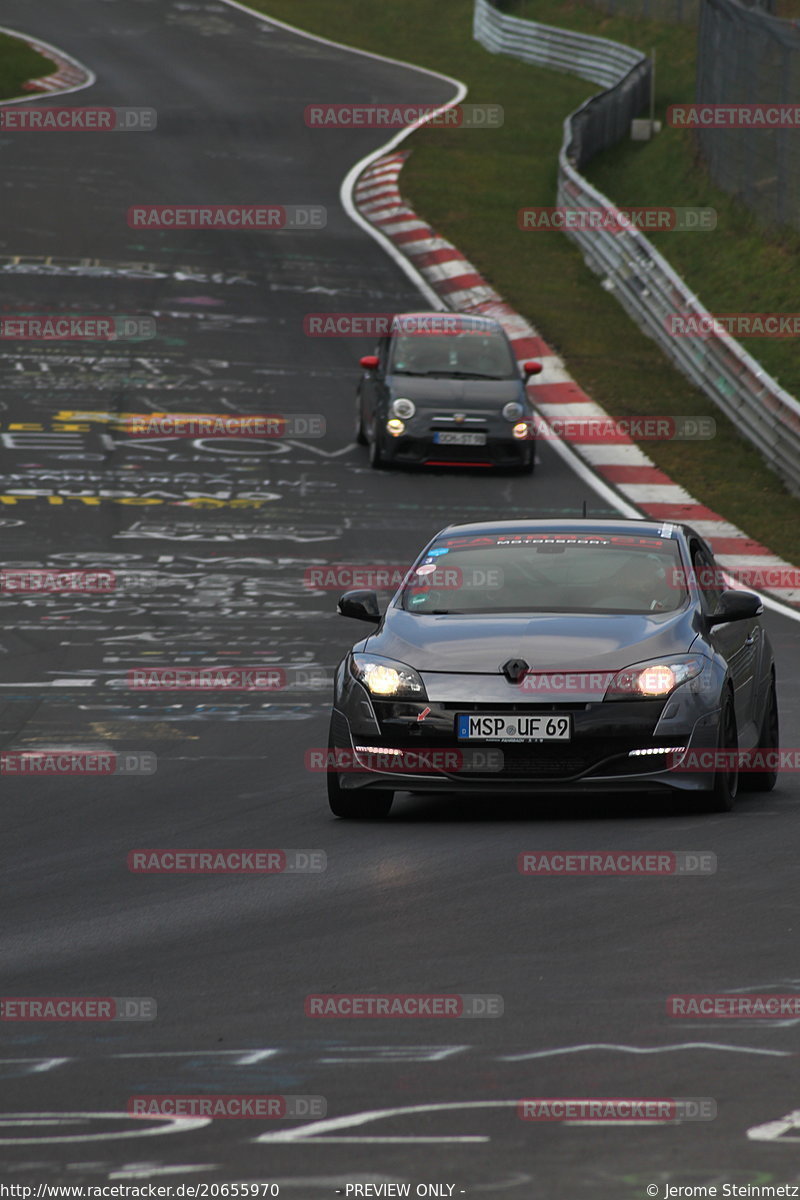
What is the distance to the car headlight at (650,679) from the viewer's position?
9.27 meters

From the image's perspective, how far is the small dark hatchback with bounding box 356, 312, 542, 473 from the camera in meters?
22.6

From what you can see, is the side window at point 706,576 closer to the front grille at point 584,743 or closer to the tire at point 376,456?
the front grille at point 584,743

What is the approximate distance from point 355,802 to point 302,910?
1.89 m

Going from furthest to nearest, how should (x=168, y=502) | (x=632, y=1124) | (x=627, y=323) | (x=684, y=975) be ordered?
1. (x=627, y=323)
2. (x=168, y=502)
3. (x=684, y=975)
4. (x=632, y=1124)

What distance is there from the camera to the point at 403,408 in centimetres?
2272

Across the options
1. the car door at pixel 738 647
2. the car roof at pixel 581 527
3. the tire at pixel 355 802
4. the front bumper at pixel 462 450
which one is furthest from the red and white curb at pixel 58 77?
the tire at pixel 355 802

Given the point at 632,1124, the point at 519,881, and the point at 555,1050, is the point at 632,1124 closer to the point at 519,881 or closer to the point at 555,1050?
the point at 555,1050

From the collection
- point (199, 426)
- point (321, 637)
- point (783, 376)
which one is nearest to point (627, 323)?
point (783, 376)

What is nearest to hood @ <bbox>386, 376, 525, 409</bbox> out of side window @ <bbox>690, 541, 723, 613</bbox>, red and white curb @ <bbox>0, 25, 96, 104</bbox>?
side window @ <bbox>690, 541, 723, 613</bbox>

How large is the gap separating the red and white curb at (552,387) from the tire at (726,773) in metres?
7.45

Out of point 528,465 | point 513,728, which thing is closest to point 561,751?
point 513,728

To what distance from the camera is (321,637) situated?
50.6ft

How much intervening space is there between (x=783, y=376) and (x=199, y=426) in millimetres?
7015

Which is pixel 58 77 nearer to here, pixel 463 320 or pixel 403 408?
pixel 463 320
